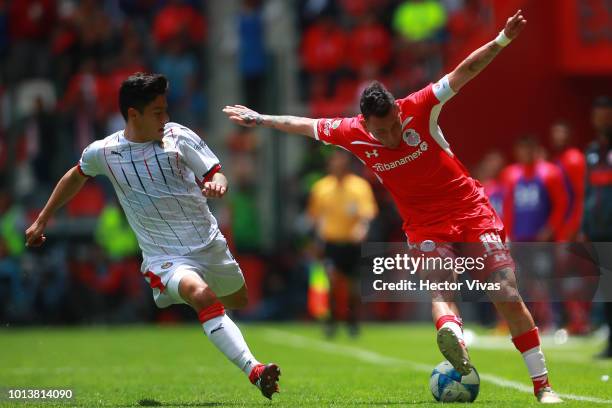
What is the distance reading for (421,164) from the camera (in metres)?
8.63

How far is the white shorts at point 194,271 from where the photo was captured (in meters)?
8.83

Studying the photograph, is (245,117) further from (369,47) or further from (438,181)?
(369,47)

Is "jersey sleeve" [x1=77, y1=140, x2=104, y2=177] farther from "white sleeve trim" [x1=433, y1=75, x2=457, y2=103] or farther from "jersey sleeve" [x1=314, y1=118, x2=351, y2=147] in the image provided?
"white sleeve trim" [x1=433, y1=75, x2=457, y2=103]

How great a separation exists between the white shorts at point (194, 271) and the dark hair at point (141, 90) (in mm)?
1116

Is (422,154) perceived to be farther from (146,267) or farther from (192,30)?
(192,30)

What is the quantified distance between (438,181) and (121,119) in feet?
47.9

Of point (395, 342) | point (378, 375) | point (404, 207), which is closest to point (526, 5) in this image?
point (395, 342)

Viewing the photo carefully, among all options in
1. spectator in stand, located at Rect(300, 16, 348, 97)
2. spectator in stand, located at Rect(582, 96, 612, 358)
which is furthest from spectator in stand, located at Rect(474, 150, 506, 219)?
spectator in stand, located at Rect(582, 96, 612, 358)

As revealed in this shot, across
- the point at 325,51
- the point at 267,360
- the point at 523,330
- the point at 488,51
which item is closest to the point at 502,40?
the point at 488,51

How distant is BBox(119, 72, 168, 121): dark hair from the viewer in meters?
8.76

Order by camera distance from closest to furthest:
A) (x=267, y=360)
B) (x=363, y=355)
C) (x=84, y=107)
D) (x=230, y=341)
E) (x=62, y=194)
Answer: (x=230, y=341) < (x=62, y=194) < (x=267, y=360) < (x=363, y=355) < (x=84, y=107)

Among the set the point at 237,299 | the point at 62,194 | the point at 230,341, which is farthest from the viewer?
→ the point at 237,299

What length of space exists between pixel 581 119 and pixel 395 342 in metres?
6.66

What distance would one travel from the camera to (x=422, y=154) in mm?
8609
